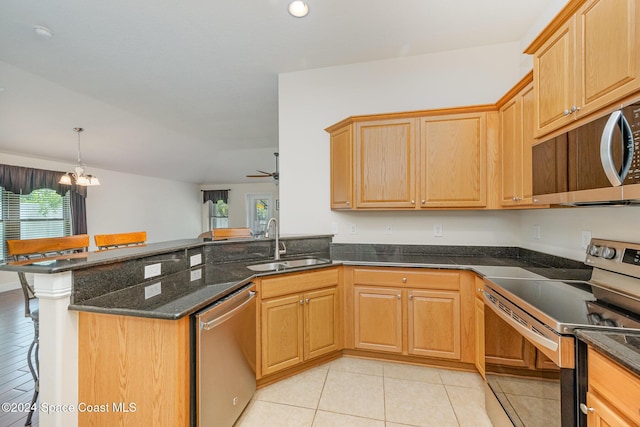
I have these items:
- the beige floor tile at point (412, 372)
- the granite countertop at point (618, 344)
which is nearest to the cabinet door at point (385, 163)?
the beige floor tile at point (412, 372)

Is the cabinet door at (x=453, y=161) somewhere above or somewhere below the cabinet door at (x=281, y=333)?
above

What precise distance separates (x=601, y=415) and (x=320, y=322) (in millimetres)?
1688

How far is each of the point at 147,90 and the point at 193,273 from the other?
300 centimetres

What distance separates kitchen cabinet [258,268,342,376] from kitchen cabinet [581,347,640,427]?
162cm

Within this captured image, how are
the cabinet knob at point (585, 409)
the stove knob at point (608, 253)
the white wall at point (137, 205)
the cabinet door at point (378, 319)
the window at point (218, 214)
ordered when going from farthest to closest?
the window at point (218, 214) → the white wall at point (137, 205) → the cabinet door at point (378, 319) → the stove knob at point (608, 253) → the cabinet knob at point (585, 409)

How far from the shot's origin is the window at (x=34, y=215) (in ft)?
15.6

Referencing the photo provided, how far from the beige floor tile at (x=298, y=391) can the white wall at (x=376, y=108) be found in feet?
4.44

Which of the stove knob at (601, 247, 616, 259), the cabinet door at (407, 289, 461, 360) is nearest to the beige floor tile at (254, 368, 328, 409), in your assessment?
the cabinet door at (407, 289, 461, 360)

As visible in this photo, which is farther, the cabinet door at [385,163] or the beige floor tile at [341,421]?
the cabinet door at [385,163]

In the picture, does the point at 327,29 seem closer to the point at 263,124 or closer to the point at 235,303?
the point at 235,303

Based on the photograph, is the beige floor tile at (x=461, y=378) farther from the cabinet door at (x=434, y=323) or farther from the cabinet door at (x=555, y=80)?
the cabinet door at (x=555, y=80)

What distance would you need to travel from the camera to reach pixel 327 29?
2.38 m

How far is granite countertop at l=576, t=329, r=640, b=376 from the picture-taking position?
2.60ft

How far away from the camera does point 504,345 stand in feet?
4.83
